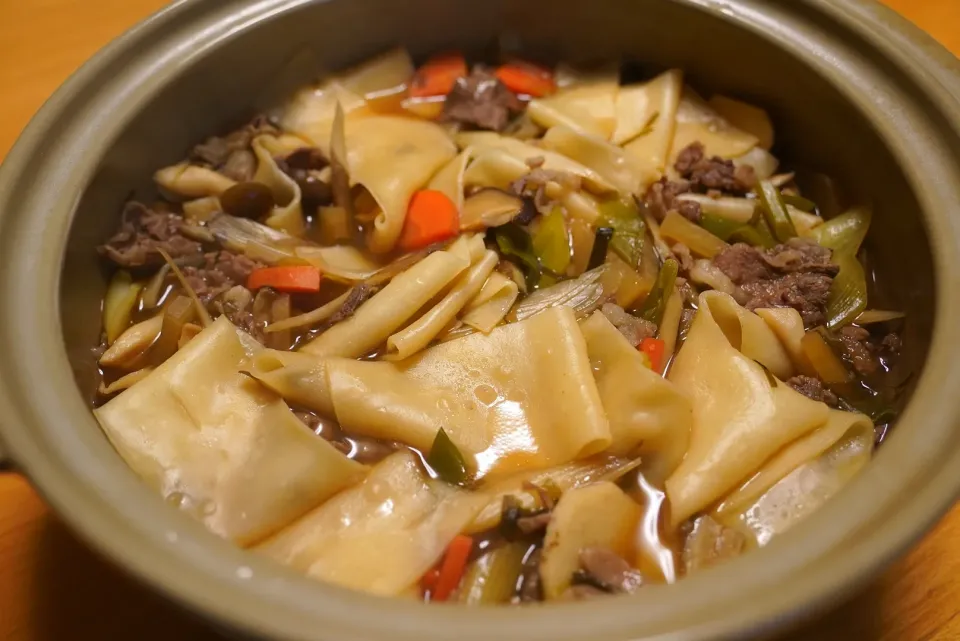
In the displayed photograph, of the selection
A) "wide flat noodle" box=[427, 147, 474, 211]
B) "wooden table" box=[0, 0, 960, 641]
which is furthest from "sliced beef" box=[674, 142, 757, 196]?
"wooden table" box=[0, 0, 960, 641]

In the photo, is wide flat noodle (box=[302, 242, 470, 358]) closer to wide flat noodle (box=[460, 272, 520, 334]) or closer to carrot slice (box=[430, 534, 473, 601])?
wide flat noodle (box=[460, 272, 520, 334])

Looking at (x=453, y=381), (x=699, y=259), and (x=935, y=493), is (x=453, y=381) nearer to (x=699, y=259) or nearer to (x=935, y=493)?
(x=699, y=259)

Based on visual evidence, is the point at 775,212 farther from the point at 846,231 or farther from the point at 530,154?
the point at 530,154

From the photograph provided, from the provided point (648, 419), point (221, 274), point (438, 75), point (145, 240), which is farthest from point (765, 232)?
point (145, 240)

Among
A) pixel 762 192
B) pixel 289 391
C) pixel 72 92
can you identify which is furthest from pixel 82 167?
pixel 762 192

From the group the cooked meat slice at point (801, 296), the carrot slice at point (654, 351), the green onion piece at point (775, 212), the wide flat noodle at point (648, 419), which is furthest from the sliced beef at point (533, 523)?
the green onion piece at point (775, 212)
